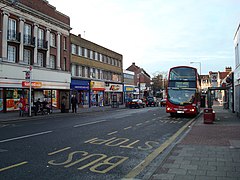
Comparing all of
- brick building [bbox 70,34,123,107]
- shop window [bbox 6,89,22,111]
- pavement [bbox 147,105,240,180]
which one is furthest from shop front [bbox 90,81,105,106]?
pavement [bbox 147,105,240,180]

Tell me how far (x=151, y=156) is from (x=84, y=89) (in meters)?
33.1

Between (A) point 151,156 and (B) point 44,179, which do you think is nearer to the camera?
(B) point 44,179

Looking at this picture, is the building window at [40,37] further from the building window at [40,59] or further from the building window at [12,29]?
the building window at [12,29]

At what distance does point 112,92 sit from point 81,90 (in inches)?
476

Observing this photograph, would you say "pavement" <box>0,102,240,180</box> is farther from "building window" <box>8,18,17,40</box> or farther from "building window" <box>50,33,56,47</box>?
"building window" <box>50,33,56,47</box>

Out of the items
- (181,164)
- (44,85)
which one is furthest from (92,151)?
(44,85)

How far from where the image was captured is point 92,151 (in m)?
7.77

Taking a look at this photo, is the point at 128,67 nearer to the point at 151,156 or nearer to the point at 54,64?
the point at 54,64

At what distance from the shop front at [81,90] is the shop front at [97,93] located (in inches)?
51.4

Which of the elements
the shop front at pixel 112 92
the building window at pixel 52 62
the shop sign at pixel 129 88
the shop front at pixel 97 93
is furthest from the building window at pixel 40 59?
the shop sign at pixel 129 88

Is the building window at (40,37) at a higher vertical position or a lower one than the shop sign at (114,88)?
higher

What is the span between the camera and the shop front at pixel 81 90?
37125mm

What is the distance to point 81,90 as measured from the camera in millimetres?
39281

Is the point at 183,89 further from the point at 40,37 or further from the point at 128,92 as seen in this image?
the point at 128,92
